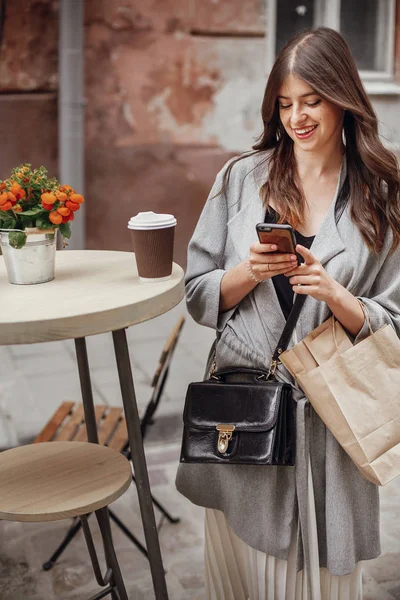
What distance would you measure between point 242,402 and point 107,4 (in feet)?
14.9

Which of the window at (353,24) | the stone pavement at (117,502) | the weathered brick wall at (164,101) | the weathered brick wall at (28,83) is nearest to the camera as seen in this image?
the stone pavement at (117,502)

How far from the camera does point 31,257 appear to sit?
2240mm

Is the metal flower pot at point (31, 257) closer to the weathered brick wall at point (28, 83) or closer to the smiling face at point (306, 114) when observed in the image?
the smiling face at point (306, 114)

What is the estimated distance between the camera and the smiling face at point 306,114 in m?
2.19

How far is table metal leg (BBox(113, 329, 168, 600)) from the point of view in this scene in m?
2.22

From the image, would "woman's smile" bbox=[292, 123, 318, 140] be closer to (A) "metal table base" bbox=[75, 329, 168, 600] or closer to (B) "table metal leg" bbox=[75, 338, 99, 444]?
(A) "metal table base" bbox=[75, 329, 168, 600]

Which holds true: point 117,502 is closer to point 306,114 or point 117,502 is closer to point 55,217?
point 55,217

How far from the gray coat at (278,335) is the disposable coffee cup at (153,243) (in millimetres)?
156

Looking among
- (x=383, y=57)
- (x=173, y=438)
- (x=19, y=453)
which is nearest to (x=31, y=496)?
(x=19, y=453)

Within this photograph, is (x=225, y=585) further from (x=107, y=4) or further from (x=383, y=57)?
(x=383, y=57)

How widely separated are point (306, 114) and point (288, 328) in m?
0.57

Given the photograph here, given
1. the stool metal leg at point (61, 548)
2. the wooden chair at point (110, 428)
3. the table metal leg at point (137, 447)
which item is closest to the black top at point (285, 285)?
the table metal leg at point (137, 447)

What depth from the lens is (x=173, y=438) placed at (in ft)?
14.0

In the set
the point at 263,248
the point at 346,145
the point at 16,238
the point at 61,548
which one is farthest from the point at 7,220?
the point at 61,548
